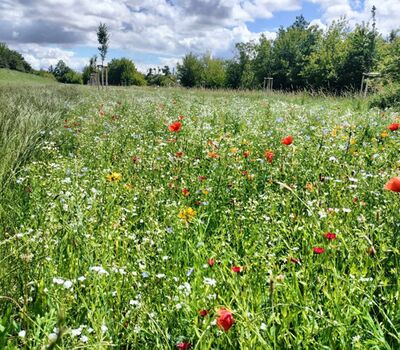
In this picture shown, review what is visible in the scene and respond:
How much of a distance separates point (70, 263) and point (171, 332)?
0.88 m

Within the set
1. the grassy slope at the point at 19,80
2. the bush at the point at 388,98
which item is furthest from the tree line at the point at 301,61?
the grassy slope at the point at 19,80

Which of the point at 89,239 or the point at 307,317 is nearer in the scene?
the point at 307,317

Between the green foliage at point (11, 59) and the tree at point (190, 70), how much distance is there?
39.5 metres

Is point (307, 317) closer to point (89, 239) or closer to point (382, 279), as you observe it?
point (382, 279)

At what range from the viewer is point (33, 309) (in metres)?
2.01

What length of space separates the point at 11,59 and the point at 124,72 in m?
25.5

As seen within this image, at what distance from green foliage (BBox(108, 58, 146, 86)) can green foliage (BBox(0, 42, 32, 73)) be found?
21.0 m

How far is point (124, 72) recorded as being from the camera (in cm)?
9400

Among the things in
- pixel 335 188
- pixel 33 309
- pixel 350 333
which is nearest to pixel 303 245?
pixel 350 333

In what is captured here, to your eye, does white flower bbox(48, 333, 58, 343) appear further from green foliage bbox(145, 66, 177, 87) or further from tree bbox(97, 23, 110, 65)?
green foliage bbox(145, 66, 177, 87)

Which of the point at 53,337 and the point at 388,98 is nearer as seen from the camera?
the point at 53,337

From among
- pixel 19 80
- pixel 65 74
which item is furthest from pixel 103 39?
pixel 65 74

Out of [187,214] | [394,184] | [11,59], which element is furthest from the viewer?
[11,59]

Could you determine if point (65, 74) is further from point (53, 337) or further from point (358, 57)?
point (53, 337)
